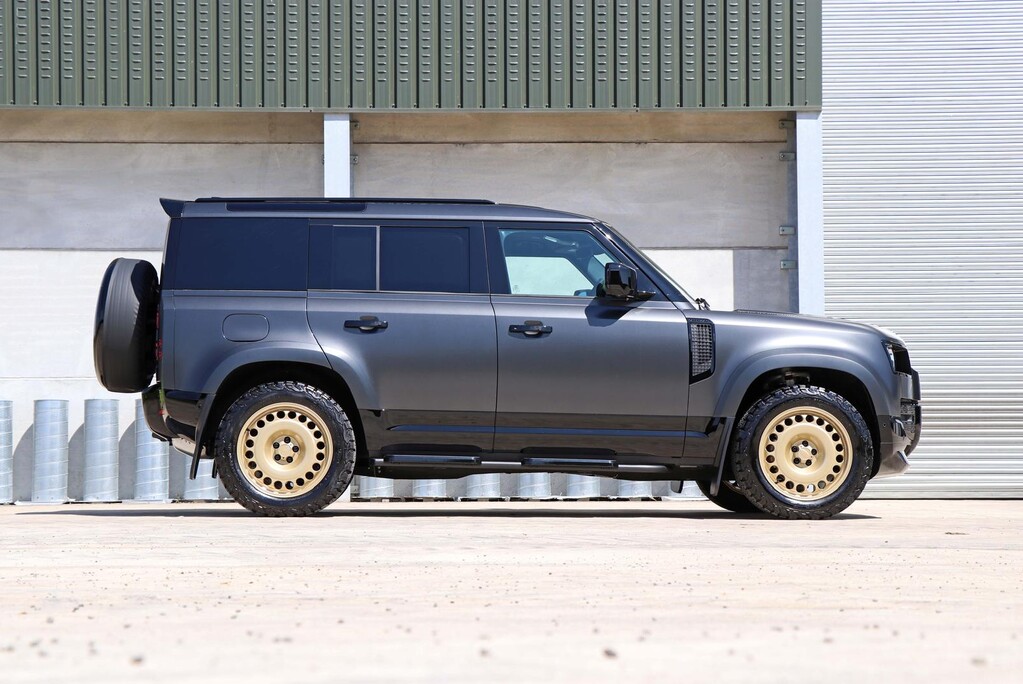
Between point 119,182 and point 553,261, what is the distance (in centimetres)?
742

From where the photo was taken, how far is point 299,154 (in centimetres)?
1595

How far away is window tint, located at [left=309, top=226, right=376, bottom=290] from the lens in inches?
384

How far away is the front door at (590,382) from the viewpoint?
9555 millimetres

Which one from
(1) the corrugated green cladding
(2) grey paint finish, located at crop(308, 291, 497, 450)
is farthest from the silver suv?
(1) the corrugated green cladding

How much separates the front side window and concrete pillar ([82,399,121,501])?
18.9 feet

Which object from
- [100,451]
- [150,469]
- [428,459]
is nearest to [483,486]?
[150,469]

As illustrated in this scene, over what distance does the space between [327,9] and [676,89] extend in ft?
11.8

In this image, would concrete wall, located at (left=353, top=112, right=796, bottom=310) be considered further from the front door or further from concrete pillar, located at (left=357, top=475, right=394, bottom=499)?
the front door

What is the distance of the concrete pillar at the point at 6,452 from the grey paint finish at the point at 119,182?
2111mm

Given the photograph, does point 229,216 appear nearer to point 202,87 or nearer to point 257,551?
point 257,551

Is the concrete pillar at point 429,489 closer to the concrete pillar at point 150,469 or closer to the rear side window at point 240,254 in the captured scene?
the concrete pillar at point 150,469

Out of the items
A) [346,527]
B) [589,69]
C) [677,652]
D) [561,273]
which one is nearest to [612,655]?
[677,652]

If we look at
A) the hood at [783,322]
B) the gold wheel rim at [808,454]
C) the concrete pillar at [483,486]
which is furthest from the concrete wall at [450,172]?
the gold wheel rim at [808,454]

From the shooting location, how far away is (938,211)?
15.6 m
